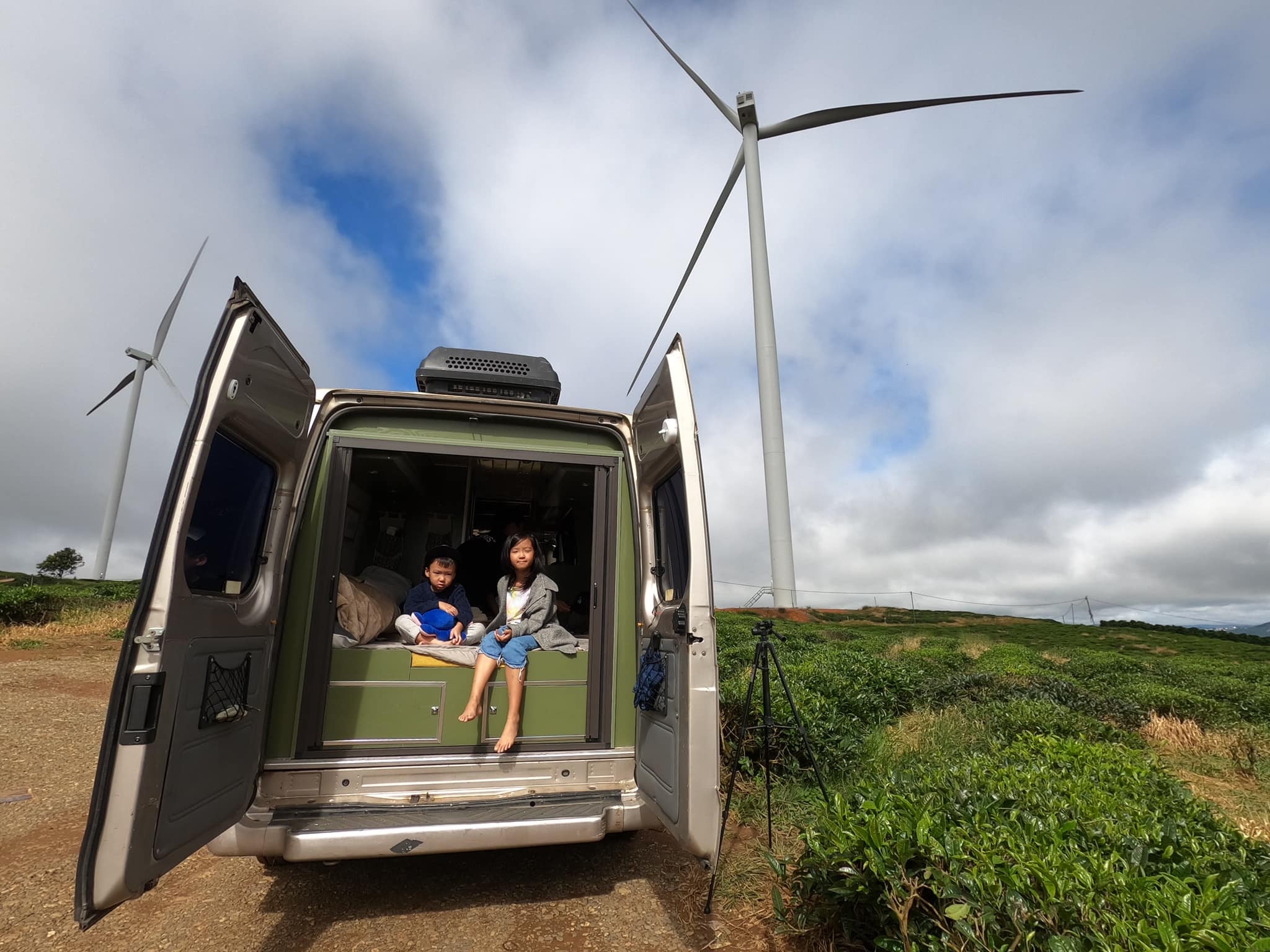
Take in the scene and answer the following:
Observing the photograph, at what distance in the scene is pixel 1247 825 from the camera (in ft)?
12.3

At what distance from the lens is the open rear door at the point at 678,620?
2.75m

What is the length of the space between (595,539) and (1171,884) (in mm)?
2778

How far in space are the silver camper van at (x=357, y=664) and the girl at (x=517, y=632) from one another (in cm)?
7

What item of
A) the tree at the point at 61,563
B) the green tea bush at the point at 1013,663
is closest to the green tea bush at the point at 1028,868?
the green tea bush at the point at 1013,663

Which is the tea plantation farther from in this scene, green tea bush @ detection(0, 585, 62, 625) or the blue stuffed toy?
green tea bush @ detection(0, 585, 62, 625)

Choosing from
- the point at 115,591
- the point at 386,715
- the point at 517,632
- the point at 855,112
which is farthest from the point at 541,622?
the point at 115,591

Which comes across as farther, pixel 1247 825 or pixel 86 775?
pixel 86 775

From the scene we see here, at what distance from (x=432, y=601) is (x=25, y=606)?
14.8 meters

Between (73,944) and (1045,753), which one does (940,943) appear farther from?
(73,944)

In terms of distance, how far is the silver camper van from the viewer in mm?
2404

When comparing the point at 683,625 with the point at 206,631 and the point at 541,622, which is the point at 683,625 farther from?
the point at 206,631

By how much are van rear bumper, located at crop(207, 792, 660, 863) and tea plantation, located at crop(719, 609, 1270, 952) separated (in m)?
0.81

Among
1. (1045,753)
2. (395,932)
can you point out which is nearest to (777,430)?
(1045,753)

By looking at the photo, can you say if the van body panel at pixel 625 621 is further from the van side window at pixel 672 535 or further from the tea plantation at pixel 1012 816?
the tea plantation at pixel 1012 816
